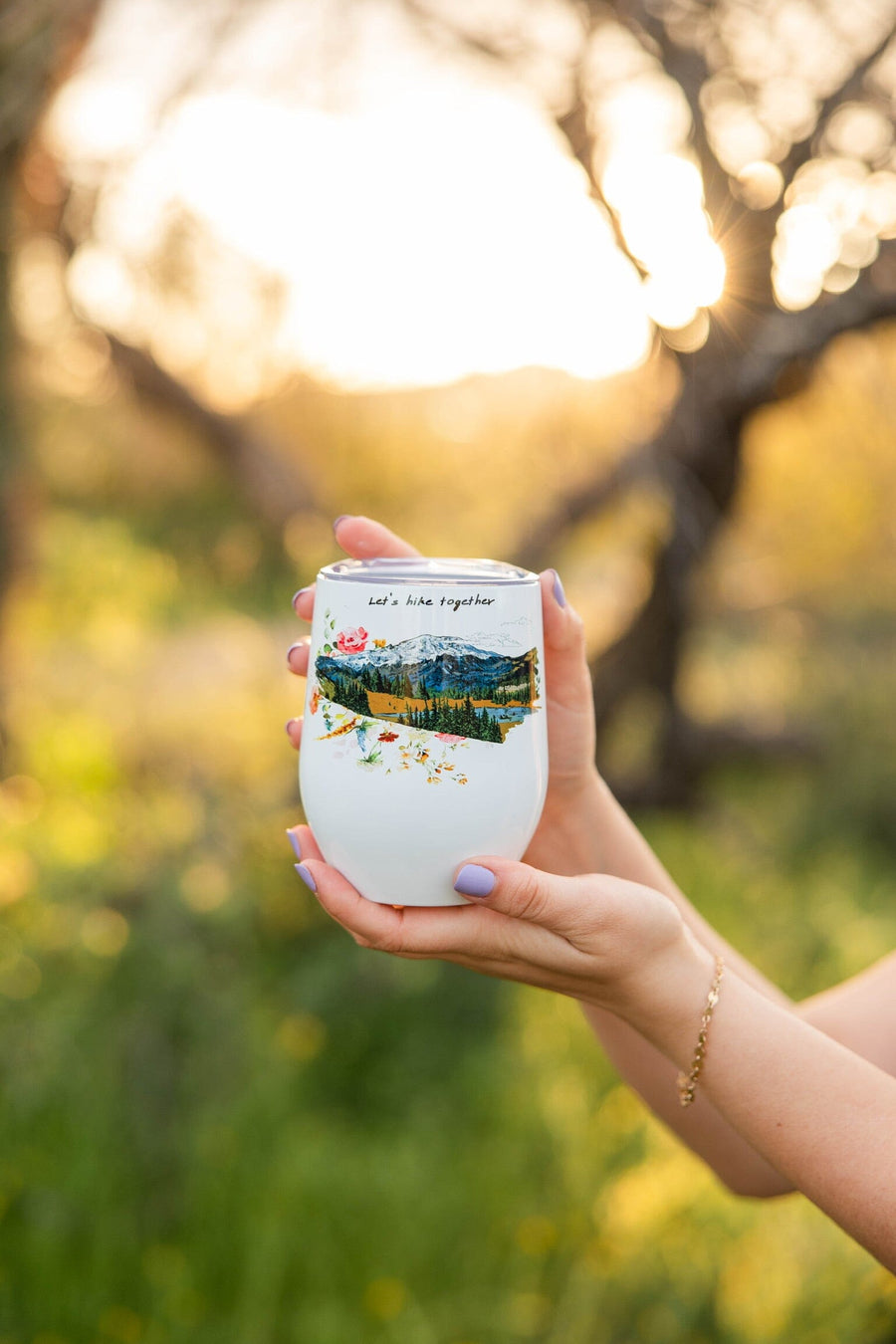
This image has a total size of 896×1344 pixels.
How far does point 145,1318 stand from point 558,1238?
2.49 ft

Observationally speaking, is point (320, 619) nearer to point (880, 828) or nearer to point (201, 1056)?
point (201, 1056)

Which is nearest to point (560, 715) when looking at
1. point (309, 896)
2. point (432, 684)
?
point (432, 684)

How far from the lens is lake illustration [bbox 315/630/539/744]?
909mm

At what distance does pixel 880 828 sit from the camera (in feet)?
15.5

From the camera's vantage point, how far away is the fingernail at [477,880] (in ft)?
3.00

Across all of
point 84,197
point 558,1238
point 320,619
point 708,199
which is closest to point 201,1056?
point 558,1238

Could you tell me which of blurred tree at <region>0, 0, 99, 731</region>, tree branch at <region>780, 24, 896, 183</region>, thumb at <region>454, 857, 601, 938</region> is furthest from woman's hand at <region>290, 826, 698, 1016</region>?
blurred tree at <region>0, 0, 99, 731</region>

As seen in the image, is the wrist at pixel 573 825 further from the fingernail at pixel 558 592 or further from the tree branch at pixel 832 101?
the tree branch at pixel 832 101

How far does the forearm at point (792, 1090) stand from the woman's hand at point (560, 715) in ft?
→ 0.75

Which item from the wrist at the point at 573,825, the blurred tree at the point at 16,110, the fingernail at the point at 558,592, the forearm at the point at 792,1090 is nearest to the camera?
the forearm at the point at 792,1090

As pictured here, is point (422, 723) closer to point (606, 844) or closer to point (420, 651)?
point (420, 651)

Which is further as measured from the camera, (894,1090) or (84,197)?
(84,197)

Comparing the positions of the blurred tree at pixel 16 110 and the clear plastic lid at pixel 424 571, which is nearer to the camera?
the clear plastic lid at pixel 424 571

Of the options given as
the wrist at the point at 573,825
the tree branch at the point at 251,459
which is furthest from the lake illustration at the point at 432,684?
the tree branch at the point at 251,459
